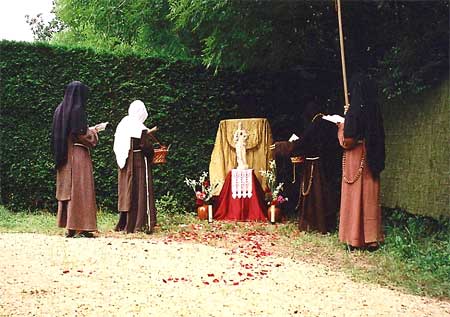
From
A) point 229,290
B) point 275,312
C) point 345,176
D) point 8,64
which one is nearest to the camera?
point 275,312

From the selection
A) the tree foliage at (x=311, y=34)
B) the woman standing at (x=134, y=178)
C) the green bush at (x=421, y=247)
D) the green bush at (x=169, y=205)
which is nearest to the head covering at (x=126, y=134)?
the woman standing at (x=134, y=178)

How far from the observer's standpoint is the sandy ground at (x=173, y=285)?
4934mm

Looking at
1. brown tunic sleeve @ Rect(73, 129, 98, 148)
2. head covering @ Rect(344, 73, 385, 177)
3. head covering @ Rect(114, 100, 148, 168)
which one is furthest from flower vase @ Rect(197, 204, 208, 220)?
head covering @ Rect(344, 73, 385, 177)

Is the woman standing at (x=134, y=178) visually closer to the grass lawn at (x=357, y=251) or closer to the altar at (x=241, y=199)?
the grass lawn at (x=357, y=251)

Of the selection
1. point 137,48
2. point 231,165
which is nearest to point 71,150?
point 231,165

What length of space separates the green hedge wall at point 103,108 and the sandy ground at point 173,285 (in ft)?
9.22

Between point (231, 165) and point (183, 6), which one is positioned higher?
point (183, 6)

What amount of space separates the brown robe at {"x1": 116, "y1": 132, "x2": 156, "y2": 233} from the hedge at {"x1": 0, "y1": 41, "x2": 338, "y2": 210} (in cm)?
164

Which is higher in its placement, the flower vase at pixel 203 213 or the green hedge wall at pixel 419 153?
the green hedge wall at pixel 419 153

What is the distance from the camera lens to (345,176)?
7.55 meters

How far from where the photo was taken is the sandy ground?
4.93m

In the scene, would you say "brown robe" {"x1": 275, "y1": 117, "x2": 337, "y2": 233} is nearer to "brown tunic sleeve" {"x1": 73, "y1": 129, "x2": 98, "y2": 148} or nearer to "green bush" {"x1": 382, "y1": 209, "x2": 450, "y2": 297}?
"green bush" {"x1": 382, "y1": 209, "x2": 450, "y2": 297}

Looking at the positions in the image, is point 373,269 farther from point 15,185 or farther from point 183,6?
point 15,185

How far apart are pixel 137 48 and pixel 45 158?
Answer: 13.4 ft
